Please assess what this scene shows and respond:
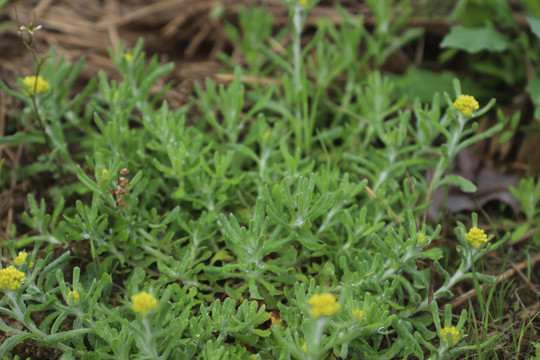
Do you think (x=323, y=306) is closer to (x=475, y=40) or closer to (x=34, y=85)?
(x=34, y=85)

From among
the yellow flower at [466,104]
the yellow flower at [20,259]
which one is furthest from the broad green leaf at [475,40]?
the yellow flower at [20,259]

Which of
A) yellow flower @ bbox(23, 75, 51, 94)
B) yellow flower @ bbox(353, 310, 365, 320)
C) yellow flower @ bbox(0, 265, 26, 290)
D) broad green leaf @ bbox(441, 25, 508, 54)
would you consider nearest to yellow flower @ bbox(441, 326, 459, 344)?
yellow flower @ bbox(353, 310, 365, 320)

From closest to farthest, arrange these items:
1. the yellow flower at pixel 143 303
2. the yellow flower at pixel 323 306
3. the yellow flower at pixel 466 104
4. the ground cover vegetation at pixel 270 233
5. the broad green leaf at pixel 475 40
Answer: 1. the yellow flower at pixel 323 306
2. the yellow flower at pixel 143 303
3. the ground cover vegetation at pixel 270 233
4. the yellow flower at pixel 466 104
5. the broad green leaf at pixel 475 40

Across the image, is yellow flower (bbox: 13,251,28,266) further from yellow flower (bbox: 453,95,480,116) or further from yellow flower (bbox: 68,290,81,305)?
yellow flower (bbox: 453,95,480,116)

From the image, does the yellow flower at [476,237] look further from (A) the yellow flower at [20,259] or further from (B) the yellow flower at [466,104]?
(A) the yellow flower at [20,259]

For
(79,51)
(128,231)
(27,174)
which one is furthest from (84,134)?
(128,231)
